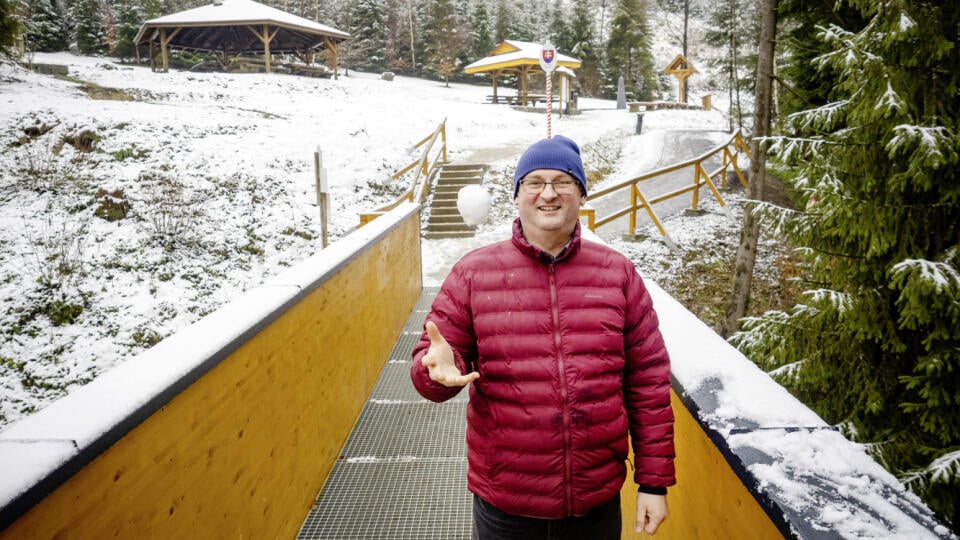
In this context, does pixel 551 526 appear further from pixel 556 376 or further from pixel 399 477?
pixel 399 477

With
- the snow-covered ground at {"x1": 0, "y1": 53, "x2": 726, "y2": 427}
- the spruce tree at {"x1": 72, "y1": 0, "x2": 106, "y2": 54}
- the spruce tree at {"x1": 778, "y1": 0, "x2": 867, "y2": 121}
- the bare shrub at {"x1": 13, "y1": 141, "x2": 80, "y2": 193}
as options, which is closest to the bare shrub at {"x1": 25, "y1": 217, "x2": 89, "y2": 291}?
the snow-covered ground at {"x1": 0, "y1": 53, "x2": 726, "y2": 427}

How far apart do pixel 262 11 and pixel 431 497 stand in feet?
113

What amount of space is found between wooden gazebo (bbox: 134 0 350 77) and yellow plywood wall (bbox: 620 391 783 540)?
31.6 m

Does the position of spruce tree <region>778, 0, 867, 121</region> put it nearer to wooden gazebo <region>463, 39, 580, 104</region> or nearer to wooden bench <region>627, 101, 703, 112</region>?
wooden gazebo <region>463, 39, 580, 104</region>

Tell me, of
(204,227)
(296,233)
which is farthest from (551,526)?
(204,227)

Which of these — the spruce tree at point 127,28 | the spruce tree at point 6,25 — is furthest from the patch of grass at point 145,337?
the spruce tree at point 127,28

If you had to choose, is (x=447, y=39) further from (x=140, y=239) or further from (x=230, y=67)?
(x=140, y=239)

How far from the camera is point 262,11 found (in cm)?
3095

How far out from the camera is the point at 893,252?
12.8ft

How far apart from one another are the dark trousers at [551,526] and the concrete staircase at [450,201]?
447 inches

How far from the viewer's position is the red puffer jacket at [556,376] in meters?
1.58

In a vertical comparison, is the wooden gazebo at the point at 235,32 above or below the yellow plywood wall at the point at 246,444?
above

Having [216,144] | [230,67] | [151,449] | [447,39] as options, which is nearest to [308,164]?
[216,144]

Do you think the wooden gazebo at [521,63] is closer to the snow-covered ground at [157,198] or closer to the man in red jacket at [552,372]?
the snow-covered ground at [157,198]
